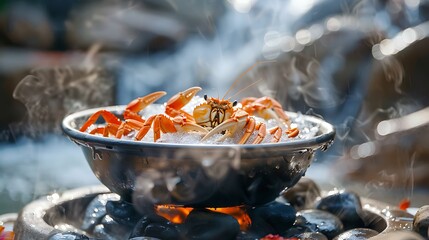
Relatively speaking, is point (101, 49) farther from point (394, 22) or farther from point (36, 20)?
point (394, 22)

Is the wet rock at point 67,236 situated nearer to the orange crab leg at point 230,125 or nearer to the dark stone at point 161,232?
the dark stone at point 161,232

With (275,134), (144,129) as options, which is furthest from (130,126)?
(275,134)

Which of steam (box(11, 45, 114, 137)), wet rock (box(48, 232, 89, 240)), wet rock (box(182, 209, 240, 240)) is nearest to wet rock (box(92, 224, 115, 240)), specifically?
wet rock (box(48, 232, 89, 240))

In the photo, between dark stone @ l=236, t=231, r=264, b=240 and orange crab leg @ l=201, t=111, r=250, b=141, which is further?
dark stone @ l=236, t=231, r=264, b=240

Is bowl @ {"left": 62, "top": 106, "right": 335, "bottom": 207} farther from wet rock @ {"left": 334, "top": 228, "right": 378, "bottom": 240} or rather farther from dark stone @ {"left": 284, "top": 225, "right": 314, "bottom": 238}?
wet rock @ {"left": 334, "top": 228, "right": 378, "bottom": 240}

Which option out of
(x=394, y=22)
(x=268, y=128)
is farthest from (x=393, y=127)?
(x=268, y=128)

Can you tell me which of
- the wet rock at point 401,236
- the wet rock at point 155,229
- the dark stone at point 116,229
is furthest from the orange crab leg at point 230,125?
the wet rock at point 401,236
